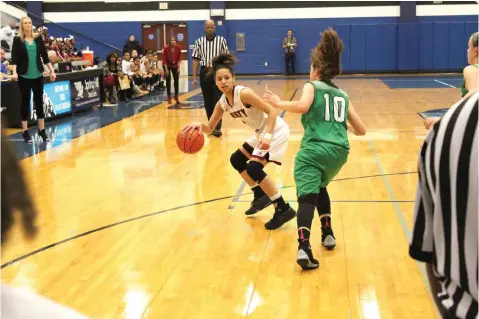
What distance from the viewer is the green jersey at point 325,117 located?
4.13 m

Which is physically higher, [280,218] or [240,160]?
[240,160]

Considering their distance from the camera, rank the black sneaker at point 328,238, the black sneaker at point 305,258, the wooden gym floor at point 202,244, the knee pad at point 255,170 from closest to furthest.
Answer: the wooden gym floor at point 202,244, the black sneaker at point 305,258, the black sneaker at point 328,238, the knee pad at point 255,170

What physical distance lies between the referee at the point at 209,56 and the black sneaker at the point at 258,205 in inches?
178

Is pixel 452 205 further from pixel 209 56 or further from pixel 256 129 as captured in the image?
pixel 209 56

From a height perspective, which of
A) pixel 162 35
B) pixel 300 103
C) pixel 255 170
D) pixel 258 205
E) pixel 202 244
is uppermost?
pixel 162 35

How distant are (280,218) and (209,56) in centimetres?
562

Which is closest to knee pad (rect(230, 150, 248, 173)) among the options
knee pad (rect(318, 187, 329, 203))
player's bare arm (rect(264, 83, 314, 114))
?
knee pad (rect(318, 187, 329, 203))

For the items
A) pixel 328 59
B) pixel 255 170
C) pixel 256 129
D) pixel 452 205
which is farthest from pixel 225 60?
pixel 452 205

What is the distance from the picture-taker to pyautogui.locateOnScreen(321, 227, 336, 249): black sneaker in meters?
4.46

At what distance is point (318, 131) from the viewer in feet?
13.6

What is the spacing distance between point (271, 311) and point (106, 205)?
8.88ft

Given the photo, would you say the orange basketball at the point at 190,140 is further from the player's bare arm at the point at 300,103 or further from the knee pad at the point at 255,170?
the player's bare arm at the point at 300,103

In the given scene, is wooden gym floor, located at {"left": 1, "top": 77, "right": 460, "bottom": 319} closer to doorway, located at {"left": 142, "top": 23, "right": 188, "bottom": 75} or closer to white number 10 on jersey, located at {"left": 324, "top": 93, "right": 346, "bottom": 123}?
white number 10 on jersey, located at {"left": 324, "top": 93, "right": 346, "bottom": 123}

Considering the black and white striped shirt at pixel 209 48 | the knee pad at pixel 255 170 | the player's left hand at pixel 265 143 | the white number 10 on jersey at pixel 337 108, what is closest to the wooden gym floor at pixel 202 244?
the knee pad at pixel 255 170
